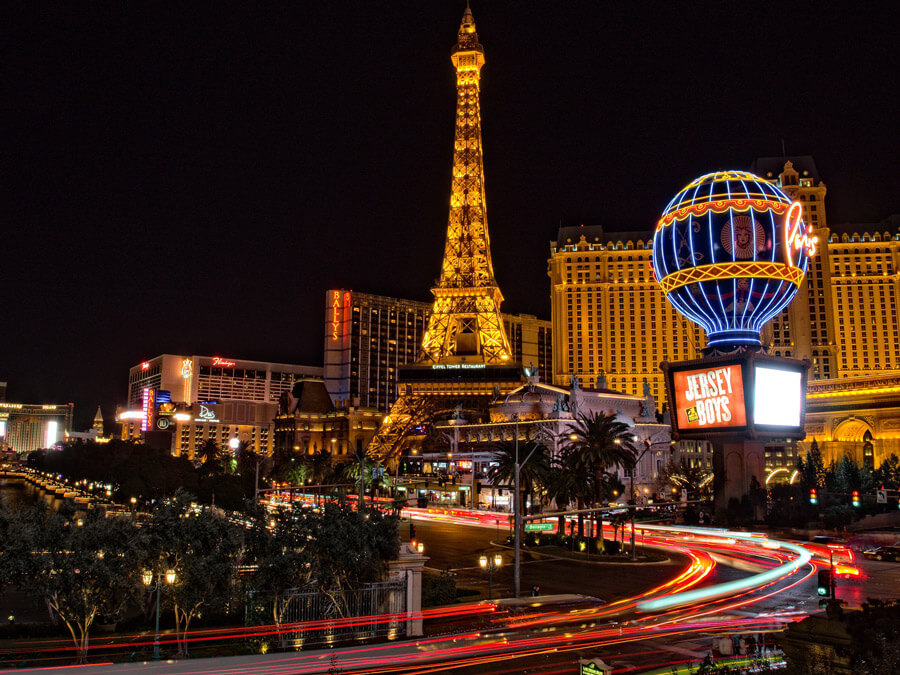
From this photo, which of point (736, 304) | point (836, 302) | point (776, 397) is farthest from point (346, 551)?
point (836, 302)

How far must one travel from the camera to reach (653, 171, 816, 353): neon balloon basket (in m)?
62.3

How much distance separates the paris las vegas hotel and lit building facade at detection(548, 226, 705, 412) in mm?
224

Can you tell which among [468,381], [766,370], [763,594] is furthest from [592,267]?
[763,594]

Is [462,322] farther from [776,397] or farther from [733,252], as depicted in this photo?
[776,397]

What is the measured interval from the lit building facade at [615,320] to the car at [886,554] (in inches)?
4656

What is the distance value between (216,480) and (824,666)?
7096 cm

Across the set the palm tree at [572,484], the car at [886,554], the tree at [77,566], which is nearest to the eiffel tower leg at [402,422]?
the palm tree at [572,484]

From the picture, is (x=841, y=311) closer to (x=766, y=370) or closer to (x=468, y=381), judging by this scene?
(x=468, y=381)

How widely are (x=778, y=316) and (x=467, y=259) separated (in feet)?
233

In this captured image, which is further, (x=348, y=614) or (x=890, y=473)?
(x=890, y=473)

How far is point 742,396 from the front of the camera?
60.6 metres

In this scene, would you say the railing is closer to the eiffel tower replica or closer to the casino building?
the eiffel tower replica

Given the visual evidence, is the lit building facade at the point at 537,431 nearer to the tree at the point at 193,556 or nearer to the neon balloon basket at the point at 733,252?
the neon balloon basket at the point at 733,252

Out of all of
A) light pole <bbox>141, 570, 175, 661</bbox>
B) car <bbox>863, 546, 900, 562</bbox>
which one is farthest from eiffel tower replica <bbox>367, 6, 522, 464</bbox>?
light pole <bbox>141, 570, 175, 661</bbox>
